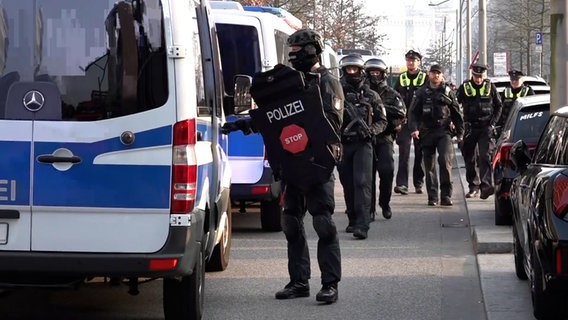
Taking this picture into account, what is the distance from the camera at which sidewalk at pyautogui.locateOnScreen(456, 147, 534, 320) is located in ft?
26.7

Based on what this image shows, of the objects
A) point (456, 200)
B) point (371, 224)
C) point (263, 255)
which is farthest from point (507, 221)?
point (456, 200)

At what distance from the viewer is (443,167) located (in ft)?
50.9

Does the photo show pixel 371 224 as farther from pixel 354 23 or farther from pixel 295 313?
pixel 354 23

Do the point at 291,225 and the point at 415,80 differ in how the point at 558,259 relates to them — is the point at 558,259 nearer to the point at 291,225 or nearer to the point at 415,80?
the point at 291,225

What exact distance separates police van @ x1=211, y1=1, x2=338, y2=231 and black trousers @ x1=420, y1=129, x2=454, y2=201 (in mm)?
3089

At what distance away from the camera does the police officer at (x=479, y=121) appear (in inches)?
629

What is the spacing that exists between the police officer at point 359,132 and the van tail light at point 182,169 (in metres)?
5.74

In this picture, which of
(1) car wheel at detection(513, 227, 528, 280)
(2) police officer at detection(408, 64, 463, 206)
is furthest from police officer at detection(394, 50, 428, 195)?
(1) car wheel at detection(513, 227, 528, 280)

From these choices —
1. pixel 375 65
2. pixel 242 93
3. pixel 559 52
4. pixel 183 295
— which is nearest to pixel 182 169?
pixel 183 295

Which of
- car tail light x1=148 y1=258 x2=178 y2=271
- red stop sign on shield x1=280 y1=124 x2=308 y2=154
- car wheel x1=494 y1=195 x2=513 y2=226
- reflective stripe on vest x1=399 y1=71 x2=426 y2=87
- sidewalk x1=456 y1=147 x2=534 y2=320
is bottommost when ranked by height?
sidewalk x1=456 y1=147 x2=534 y2=320

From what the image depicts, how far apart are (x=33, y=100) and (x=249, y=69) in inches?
256

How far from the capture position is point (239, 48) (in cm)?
1294

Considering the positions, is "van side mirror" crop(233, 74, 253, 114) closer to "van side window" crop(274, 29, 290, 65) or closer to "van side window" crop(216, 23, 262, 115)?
"van side window" crop(216, 23, 262, 115)

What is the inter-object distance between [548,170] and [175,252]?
99.0 inches
